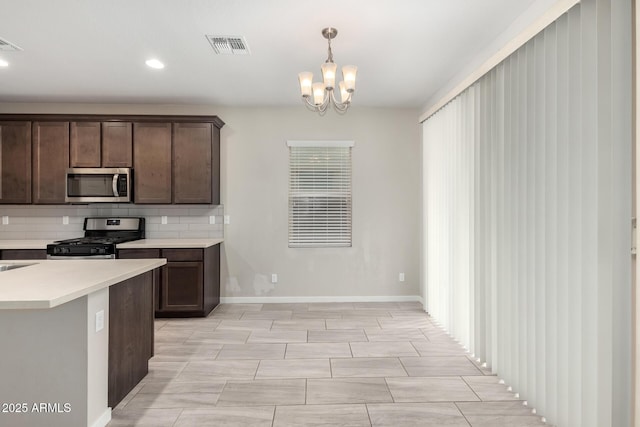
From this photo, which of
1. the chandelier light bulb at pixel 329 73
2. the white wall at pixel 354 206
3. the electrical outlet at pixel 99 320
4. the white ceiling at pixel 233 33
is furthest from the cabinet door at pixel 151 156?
the electrical outlet at pixel 99 320

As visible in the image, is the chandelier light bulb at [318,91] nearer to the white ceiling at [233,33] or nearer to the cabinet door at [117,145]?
the white ceiling at [233,33]

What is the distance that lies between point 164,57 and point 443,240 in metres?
3.28

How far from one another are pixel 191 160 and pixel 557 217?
157 inches

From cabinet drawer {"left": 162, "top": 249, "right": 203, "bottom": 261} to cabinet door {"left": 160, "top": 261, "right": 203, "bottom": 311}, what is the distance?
46 millimetres

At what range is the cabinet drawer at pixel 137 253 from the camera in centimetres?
450

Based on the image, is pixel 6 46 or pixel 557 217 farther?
pixel 6 46

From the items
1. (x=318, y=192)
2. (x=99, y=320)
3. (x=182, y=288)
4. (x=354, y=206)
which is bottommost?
(x=182, y=288)

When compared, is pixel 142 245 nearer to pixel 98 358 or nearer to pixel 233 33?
pixel 98 358

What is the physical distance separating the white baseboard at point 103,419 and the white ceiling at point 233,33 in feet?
8.50

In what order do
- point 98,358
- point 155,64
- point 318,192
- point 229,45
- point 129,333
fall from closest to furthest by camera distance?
point 98,358
point 129,333
point 229,45
point 155,64
point 318,192

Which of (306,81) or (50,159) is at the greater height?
(306,81)

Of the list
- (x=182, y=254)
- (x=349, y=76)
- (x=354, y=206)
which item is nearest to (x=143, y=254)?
(x=182, y=254)

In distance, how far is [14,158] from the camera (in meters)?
4.82

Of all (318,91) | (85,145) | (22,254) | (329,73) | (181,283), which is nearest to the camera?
(329,73)
